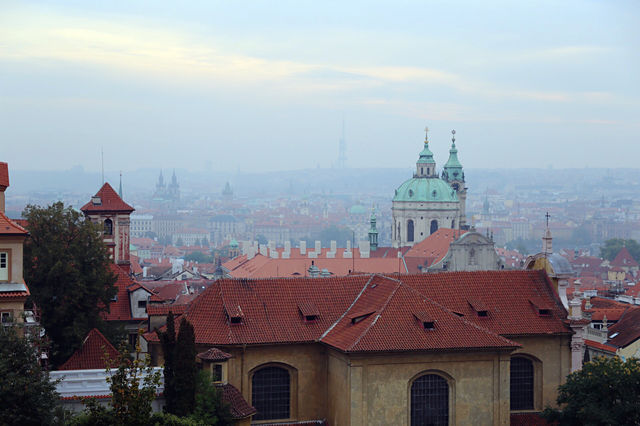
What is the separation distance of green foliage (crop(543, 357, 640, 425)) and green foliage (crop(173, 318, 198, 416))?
48.5 ft

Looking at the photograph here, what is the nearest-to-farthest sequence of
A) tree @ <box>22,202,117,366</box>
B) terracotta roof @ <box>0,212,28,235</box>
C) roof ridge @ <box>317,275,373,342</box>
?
terracotta roof @ <box>0,212,28,235</box> → roof ridge @ <box>317,275,373,342</box> → tree @ <box>22,202,117,366</box>

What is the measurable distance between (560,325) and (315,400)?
11390 mm

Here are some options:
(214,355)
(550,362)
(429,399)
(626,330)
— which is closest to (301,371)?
(214,355)

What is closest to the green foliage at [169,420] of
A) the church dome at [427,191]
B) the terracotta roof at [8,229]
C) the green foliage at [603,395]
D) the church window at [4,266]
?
the church window at [4,266]

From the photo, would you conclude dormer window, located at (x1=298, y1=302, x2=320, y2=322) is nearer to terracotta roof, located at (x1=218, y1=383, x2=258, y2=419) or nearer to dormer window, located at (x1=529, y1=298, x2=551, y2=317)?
terracotta roof, located at (x1=218, y1=383, x2=258, y2=419)

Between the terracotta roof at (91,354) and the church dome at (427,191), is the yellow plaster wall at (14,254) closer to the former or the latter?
the terracotta roof at (91,354)

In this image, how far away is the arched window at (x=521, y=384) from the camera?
48469 mm

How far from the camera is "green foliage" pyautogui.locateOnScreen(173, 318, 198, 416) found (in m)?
40.2

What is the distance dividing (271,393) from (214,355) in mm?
4107

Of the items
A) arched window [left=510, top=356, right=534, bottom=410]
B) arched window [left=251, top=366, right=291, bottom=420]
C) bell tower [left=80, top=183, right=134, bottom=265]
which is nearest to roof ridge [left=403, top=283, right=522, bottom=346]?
arched window [left=510, top=356, right=534, bottom=410]

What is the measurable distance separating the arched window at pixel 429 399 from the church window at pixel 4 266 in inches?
646

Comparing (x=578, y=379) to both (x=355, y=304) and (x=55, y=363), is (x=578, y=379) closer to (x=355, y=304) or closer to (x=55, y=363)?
(x=355, y=304)

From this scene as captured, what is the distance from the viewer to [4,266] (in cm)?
3956

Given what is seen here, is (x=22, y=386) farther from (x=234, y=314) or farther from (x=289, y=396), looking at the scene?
(x=289, y=396)
